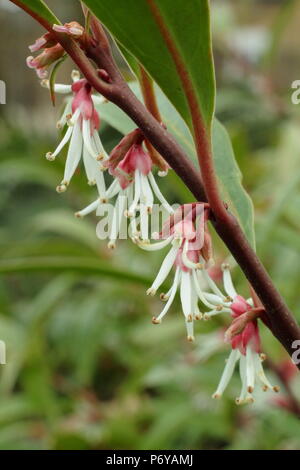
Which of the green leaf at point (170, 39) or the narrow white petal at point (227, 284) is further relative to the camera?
the narrow white petal at point (227, 284)

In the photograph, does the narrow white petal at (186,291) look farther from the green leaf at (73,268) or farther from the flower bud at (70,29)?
the green leaf at (73,268)

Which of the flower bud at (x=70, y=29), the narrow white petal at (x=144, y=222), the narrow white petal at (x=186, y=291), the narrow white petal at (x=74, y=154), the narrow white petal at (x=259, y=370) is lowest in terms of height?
the narrow white petal at (x=259, y=370)

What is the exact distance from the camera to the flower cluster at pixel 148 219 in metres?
0.55

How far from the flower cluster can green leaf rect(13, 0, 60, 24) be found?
14 millimetres

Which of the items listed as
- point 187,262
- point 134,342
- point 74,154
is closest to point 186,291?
point 187,262

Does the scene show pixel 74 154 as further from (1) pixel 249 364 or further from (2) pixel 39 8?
(1) pixel 249 364

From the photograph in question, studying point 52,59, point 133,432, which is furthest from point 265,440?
point 52,59

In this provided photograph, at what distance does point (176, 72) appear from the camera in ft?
1.77

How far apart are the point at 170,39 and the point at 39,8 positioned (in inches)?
4.2

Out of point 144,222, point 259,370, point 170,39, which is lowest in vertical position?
point 259,370

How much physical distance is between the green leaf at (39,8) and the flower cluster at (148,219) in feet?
0.05

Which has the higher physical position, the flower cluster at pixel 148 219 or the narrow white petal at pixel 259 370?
the flower cluster at pixel 148 219

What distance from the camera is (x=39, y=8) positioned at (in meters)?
0.54

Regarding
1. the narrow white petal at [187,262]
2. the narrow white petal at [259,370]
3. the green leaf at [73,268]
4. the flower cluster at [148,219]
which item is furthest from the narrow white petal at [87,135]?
the green leaf at [73,268]
